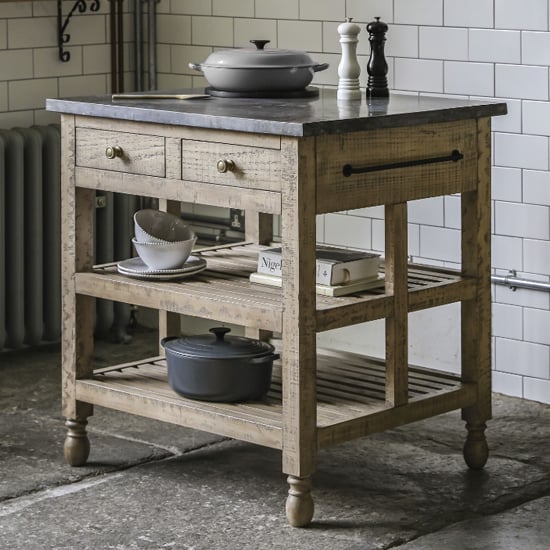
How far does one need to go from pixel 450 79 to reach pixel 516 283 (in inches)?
31.8

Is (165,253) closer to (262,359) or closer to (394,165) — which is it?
(262,359)

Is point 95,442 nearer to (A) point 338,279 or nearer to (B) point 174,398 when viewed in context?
(B) point 174,398

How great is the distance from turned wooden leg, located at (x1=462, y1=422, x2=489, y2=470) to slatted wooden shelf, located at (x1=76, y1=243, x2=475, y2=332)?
426 millimetres

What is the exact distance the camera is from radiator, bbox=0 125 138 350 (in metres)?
5.48

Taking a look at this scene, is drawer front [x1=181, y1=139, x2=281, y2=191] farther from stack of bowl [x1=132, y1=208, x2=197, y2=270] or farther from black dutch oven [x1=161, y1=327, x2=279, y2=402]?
black dutch oven [x1=161, y1=327, x2=279, y2=402]

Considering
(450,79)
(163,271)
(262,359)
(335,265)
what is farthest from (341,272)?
(450,79)

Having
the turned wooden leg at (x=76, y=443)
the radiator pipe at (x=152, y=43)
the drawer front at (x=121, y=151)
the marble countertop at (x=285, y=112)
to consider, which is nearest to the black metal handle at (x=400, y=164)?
the marble countertop at (x=285, y=112)

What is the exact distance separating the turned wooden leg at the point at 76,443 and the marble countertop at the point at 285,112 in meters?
0.98

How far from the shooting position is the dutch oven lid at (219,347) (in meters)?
3.98

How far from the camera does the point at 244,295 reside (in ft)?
12.7

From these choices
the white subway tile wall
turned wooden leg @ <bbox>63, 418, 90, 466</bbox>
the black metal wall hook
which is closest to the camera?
turned wooden leg @ <bbox>63, 418, 90, 466</bbox>

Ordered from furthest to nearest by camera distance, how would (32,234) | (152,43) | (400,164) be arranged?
1. (152,43)
2. (32,234)
3. (400,164)

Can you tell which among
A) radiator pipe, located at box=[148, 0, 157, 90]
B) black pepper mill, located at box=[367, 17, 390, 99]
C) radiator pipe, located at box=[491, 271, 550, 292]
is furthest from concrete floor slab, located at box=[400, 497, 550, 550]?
radiator pipe, located at box=[148, 0, 157, 90]

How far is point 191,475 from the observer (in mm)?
4199
